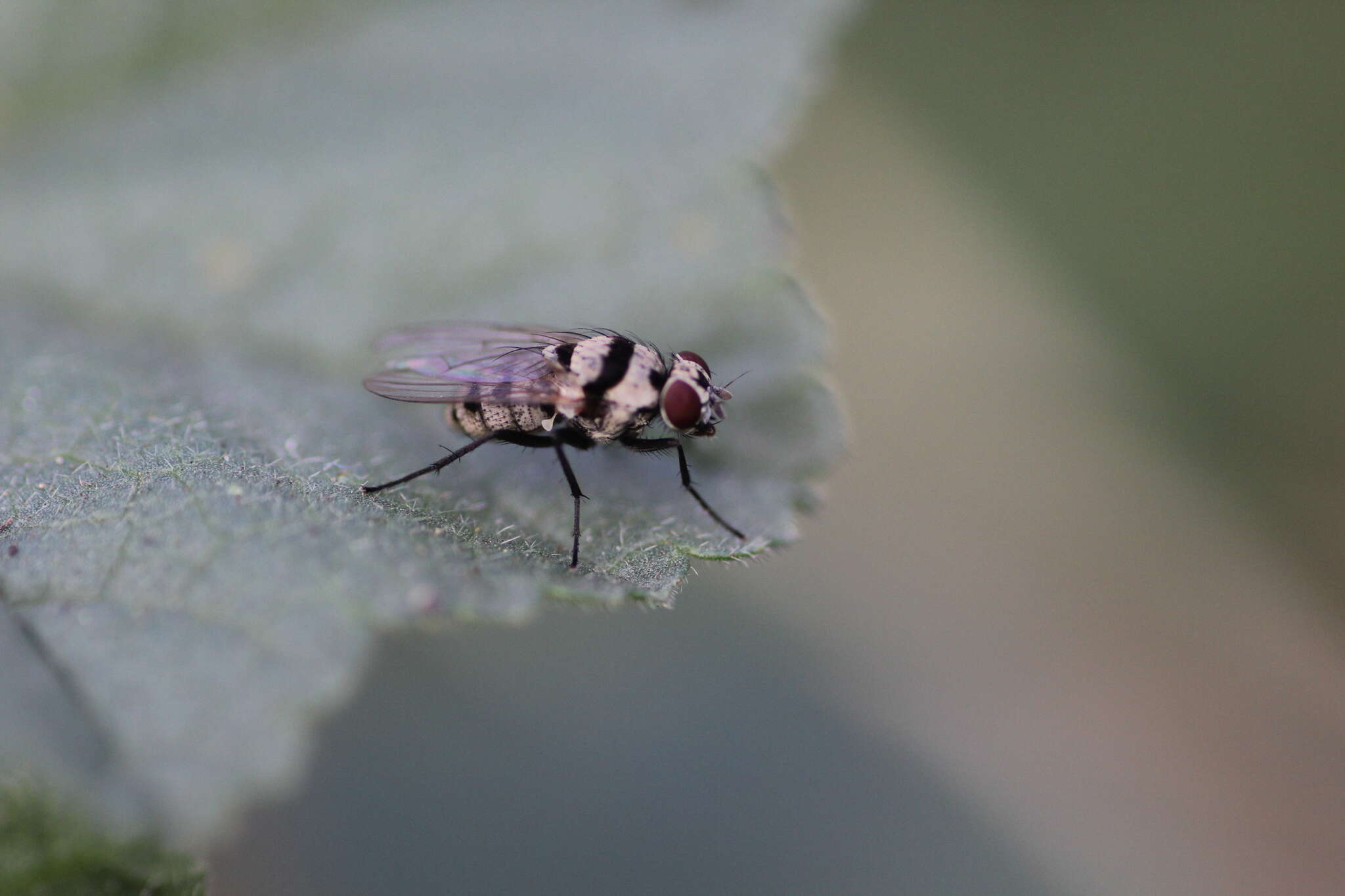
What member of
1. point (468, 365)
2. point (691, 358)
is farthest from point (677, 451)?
point (468, 365)

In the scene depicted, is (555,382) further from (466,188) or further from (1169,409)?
(1169,409)

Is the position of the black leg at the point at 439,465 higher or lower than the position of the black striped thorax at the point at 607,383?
lower

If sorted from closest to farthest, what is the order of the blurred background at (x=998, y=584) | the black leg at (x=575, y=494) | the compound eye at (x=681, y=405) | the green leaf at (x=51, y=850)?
the green leaf at (x=51, y=850)
the black leg at (x=575, y=494)
the compound eye at (x=681, y=405)
the blurred background at (x=998, y=584)

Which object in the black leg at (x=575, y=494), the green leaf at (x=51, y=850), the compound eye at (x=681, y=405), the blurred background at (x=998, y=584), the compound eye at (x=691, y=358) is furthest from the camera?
the blurred background at (x=998, y=584)

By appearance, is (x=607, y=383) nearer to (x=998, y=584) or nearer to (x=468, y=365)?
(x=468, y=365)

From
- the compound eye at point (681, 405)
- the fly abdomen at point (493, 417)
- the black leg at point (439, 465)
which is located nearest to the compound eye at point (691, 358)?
the compound eye at point (681, 405)

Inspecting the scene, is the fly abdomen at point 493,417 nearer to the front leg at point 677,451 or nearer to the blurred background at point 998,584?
the front leg at point 677,451

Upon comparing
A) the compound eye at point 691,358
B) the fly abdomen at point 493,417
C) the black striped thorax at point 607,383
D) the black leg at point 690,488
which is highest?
the compound eye at point 691,358

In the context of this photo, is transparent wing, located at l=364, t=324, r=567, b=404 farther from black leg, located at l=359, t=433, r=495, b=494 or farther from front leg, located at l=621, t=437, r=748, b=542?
front leg, located at l=621, t=437, r=748, b=542

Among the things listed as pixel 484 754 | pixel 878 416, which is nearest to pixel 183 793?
pixel 484 754

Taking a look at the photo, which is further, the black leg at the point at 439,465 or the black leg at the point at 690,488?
the black leg at the point at 690,488
